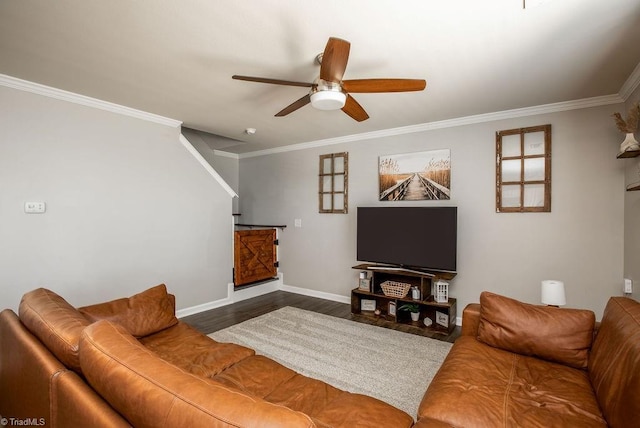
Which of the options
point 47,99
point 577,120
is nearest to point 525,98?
point 577,120

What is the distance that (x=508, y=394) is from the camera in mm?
1511

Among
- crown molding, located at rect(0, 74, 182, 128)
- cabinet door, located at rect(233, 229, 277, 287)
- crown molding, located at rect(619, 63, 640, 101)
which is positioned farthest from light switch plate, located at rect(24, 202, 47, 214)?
crown molding, located at rect(619, 63, 640, 101)

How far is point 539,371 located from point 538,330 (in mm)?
245

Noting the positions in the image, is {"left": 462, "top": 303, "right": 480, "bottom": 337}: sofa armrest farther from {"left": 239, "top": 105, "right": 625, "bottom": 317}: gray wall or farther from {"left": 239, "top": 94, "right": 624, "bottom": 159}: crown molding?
{"left": 239, "top": 94, "right": 624, "bottom": 159}: crown molding

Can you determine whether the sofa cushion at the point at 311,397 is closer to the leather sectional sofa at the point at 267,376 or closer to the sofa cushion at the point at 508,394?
the leather sectional sofa at the point at 267,376

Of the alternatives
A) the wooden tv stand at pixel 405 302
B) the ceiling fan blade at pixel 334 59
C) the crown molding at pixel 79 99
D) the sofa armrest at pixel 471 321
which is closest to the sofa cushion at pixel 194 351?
the sofa armrest at pixel 471 321

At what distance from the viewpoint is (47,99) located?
9.66ft

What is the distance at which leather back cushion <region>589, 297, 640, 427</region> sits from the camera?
1169mm

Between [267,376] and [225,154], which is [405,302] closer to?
[267,376]

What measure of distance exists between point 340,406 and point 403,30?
218 cm

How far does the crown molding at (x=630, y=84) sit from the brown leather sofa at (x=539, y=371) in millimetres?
1990

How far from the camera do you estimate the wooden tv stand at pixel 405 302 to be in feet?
11.9

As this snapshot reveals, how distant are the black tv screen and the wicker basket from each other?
25 cm

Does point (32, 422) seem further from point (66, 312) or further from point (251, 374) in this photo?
point (251, 374)
